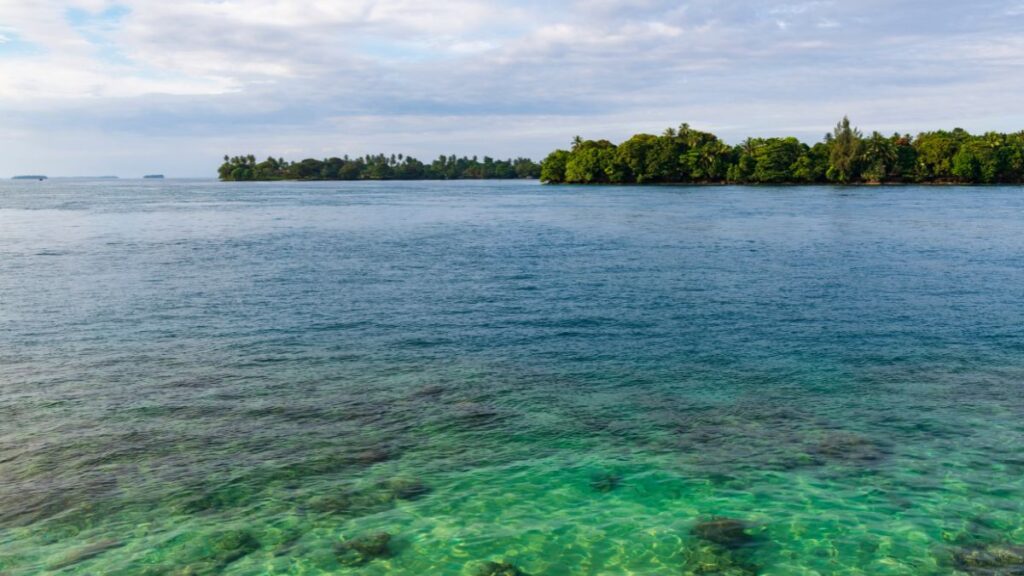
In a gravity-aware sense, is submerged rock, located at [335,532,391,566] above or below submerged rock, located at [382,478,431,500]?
below

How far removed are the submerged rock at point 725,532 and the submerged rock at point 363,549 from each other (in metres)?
6.33

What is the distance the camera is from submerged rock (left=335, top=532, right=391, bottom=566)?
47.3 ft

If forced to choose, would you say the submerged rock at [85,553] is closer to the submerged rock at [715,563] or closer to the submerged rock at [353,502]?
the submerged rock at [353,502]

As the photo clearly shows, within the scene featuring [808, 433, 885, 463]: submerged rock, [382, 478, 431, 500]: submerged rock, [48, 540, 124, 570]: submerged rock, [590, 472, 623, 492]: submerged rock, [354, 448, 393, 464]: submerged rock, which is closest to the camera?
[48, 540, 124, 570]: submerged rock

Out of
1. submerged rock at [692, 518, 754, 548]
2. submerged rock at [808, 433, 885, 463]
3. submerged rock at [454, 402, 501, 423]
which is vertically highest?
submerged rock at [454, 402, 501, 423]

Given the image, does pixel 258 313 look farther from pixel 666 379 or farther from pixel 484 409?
pixel 666 379

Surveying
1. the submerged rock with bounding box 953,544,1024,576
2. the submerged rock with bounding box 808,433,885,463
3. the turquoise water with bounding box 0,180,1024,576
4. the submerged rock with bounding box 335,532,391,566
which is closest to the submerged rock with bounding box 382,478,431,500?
the turquoise water with bounding box 0,180,1024,576

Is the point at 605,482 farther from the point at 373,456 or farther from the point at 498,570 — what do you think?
the point at 373,456

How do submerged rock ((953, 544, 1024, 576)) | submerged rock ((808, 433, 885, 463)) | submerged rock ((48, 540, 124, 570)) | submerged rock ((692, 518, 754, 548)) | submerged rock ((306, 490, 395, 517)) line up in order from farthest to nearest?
submerged rock ((808, 433, 885, 463)) → submerged rock ((306, 490, 395, 517)) → submerged rock ((692, 518, 754, 548)) → submerged rock ((48, 540, 124, 570)) → submerged rock ((953, 544, 1024, 576))

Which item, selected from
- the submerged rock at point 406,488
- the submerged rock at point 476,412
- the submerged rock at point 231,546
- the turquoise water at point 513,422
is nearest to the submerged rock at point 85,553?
the turquoise water at point 513,422

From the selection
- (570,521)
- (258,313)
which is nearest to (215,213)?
(258,313)

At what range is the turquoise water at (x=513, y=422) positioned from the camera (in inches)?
590

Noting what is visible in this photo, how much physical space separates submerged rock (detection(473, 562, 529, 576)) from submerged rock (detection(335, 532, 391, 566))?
6.27 ft

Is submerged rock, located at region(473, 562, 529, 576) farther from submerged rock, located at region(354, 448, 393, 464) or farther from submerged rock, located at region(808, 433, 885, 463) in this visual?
submerged rock, located at region(808, 433, 885, 463)
